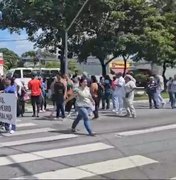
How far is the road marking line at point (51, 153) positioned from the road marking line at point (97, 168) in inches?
48.1

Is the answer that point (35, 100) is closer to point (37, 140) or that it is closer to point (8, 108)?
point (8, 108)

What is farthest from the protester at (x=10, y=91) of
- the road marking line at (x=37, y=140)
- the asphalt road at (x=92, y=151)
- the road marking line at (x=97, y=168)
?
the road marking line at (x=97, y=168)

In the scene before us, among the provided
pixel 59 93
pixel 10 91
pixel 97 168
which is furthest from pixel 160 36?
pixel 97 168

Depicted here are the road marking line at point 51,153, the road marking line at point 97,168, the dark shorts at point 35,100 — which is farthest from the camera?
the dark shorts at point 35,100

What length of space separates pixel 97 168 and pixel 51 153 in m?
1.89

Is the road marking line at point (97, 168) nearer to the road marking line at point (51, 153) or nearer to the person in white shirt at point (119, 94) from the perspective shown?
the road marking line at point (51, 153)

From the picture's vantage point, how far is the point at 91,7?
99.2 ft

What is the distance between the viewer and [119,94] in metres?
19.2

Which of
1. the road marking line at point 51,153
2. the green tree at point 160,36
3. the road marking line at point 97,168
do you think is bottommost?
the road marking line at point 97,168

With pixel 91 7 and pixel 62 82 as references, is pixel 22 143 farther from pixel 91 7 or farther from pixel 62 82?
pixel 91 7

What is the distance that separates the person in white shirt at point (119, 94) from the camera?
1894 cm

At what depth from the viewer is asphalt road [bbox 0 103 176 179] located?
870 cm

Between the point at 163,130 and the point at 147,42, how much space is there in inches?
720

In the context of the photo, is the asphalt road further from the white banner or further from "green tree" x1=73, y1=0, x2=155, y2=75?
"green tree" x1=73, y1=0, x2=155, y2=75
